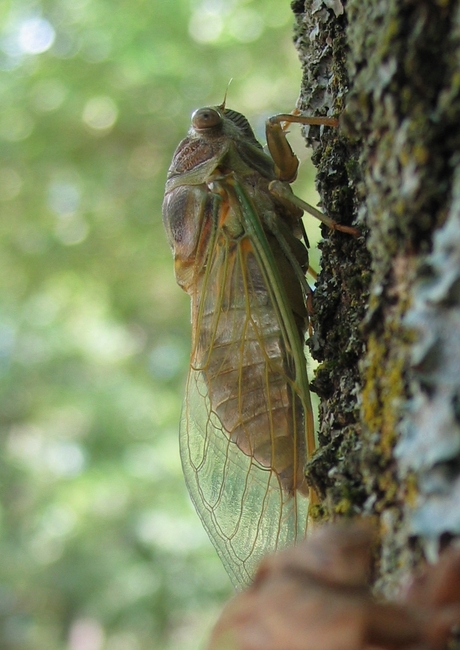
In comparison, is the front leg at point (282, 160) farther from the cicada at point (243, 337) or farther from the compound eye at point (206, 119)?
the compound eye at point (206, 119)

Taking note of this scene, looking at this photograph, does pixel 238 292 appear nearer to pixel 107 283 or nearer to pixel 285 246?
pixel 285 246

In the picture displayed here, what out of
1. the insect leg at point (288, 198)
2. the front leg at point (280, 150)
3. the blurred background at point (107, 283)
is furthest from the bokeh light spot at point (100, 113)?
the insect leg at point (288, 198)

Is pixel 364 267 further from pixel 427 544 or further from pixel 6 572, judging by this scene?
pixel 6 572

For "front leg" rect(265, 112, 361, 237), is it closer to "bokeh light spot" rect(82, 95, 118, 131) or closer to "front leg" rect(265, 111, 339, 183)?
"front leg" rect(265, 111, 339, 183)

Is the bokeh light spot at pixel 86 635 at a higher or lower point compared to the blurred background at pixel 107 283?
lower

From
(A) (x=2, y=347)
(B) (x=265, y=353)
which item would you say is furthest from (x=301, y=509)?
(A) (x=2, y=347)

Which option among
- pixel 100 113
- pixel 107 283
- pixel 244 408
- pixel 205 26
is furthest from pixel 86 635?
pixel 244 408
